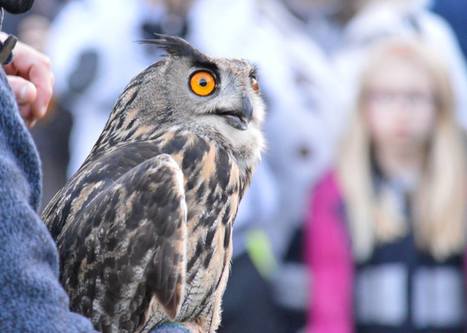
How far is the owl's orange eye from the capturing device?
7.52ft

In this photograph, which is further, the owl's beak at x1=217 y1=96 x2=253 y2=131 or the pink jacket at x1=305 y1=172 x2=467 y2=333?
the pink jacket at x1=305 y1=172 x2=467 y2=333

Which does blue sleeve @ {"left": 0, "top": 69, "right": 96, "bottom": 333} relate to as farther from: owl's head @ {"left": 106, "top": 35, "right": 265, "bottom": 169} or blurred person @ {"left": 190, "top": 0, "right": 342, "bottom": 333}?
blurred person @ {"left": 190, "top": 0, "right": 342, "bottom": 333}

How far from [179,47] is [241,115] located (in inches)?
8.7

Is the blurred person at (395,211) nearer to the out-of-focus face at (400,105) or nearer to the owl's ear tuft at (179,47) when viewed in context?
the out-of-focus face at (400,105)

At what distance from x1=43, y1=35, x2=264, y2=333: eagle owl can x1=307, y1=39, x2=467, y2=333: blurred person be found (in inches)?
80.8

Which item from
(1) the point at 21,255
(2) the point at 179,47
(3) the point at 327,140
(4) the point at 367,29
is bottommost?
(3) the point at 327,140

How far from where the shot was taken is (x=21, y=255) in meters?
1.42

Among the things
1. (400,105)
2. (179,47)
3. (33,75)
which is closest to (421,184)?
(400,105)

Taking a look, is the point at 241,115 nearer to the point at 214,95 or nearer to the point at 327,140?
the point at 214,95

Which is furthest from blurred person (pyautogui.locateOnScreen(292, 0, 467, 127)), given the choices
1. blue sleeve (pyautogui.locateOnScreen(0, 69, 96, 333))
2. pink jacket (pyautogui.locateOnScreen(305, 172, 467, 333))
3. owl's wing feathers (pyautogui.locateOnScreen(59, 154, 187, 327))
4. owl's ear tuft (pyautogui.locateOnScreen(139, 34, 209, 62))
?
blue sleeve (pyautogui.locateOnScreen(0, 69, 96, 333))

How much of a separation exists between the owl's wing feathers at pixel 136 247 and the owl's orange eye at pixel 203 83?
1.26 feet

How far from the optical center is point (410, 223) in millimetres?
4371

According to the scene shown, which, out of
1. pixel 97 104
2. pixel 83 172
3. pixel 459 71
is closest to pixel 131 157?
pixel 83 172

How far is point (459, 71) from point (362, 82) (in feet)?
1.53
